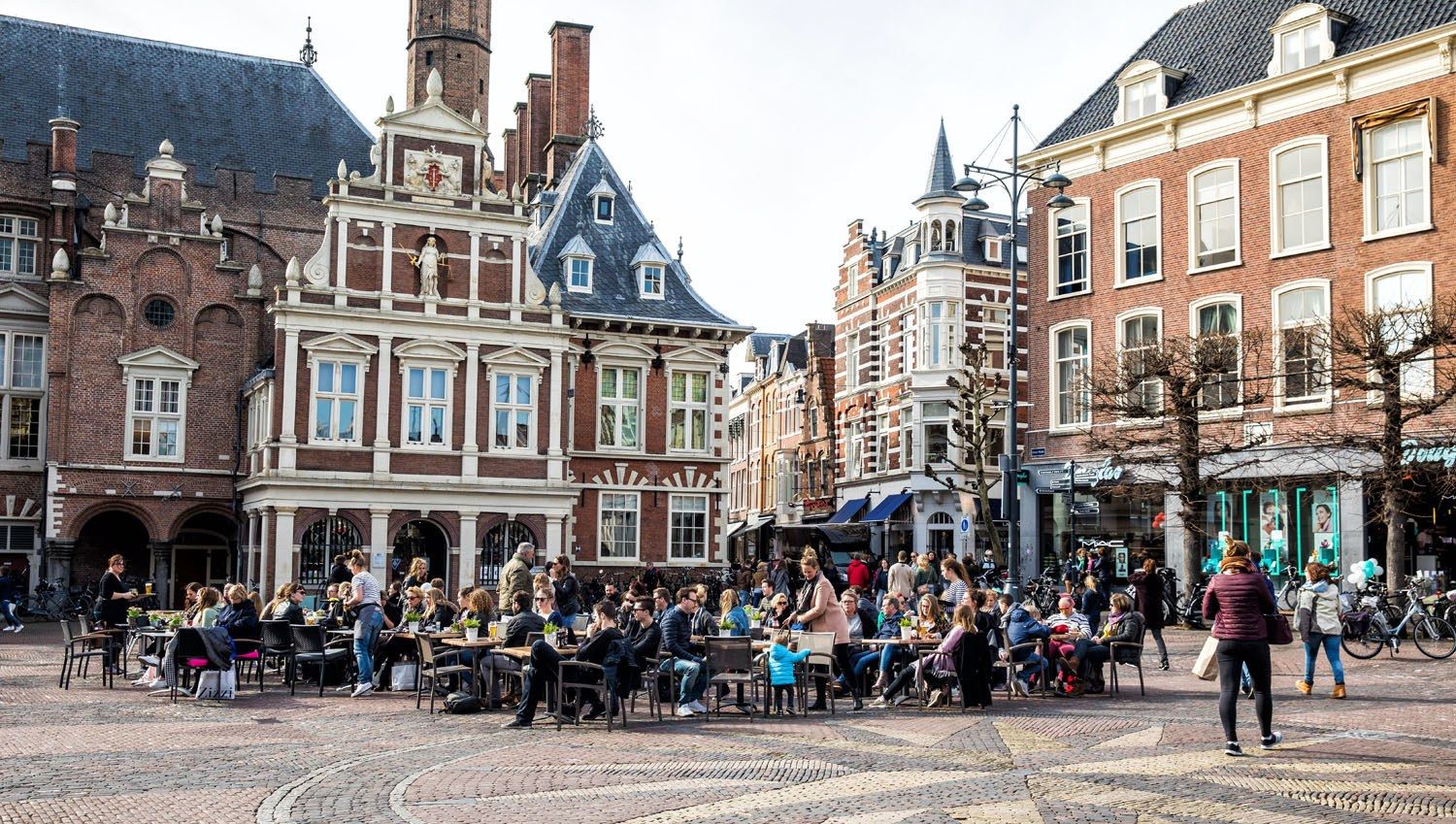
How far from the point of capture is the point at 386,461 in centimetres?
3331

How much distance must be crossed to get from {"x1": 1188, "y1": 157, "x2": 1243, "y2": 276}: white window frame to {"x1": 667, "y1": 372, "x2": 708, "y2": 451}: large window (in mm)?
13673

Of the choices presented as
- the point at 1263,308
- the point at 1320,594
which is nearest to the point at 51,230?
the point at 1263,308

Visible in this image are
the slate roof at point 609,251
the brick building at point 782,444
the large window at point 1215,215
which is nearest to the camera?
the large window at point 1215,215

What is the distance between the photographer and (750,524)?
218ft

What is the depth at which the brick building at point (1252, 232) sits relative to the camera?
27656 mm

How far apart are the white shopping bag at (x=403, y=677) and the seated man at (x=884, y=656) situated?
572 centimetres

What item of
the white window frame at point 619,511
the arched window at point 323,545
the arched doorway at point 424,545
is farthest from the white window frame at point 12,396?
the white window frame at point 619,511

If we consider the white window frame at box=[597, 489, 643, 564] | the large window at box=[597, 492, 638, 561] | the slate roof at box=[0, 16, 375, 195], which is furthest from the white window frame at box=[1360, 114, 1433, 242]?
the slate roof at box=[0, 16, 375, 195]

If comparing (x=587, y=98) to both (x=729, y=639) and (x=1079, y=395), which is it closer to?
(x=1079, y=395)

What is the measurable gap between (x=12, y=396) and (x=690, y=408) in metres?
18.0

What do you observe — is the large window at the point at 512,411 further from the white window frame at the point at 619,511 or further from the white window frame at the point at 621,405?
the white window frame at the point at 619,511

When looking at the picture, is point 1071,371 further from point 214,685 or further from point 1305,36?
point 214,685

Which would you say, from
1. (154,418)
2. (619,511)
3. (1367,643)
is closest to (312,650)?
(1367,643)

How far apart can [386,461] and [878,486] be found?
21185 millimetres
